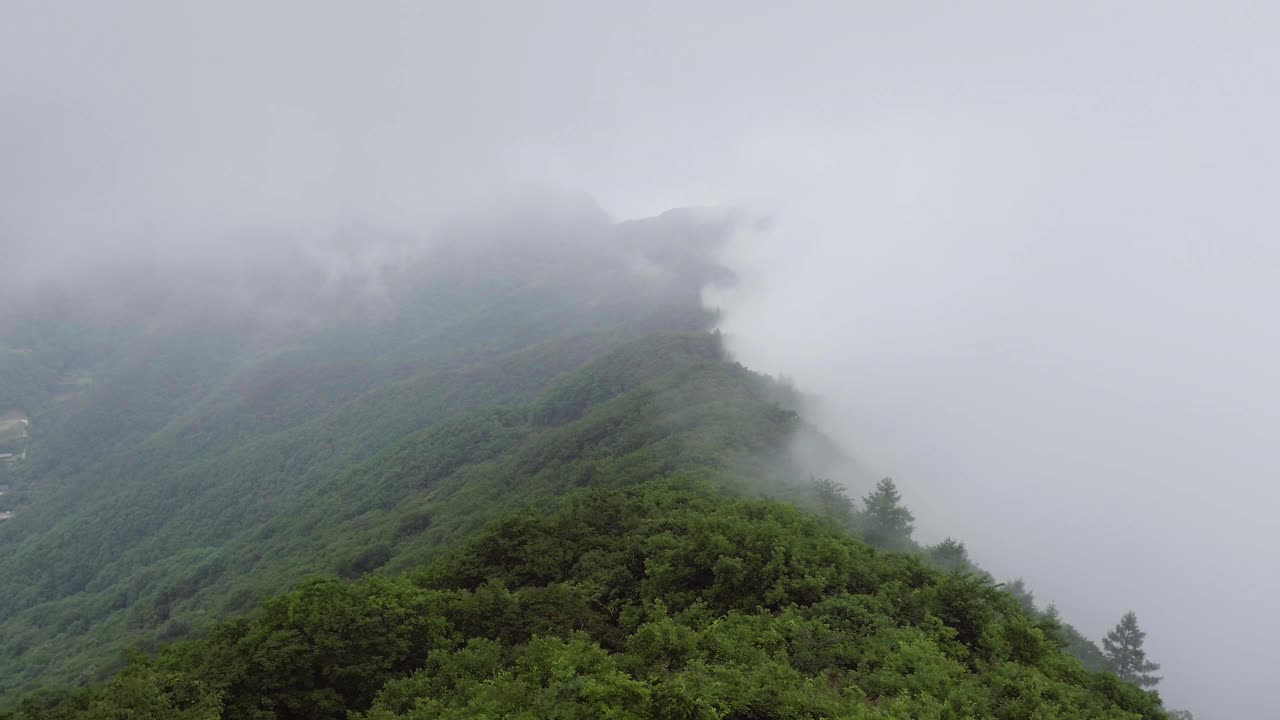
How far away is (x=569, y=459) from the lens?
90.9 meters

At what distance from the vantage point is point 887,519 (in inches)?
1956

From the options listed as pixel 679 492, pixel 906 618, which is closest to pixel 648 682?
pixel 906 618

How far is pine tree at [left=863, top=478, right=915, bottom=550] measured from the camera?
46969 mm

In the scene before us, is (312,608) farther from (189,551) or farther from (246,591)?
(189,551)

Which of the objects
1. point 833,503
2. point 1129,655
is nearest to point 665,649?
point 833,503

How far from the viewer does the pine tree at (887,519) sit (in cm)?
4697

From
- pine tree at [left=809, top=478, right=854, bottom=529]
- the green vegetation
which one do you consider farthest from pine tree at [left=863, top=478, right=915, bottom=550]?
the green vegetation

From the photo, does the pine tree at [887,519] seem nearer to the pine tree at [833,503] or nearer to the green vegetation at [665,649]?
the pine tree at [833,503]

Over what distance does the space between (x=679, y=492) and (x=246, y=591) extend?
76134 mm

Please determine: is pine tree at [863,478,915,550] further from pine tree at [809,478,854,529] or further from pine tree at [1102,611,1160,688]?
pine tree at [1102,611,1160,688]

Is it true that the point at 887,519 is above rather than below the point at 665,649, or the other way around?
above

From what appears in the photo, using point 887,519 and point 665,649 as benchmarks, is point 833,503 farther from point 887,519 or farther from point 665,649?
point 665,649

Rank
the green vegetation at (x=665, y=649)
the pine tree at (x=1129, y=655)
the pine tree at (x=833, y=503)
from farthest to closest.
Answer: the pine tree at (x=1129, y=655), the pine tree at (x=833, y=503), the green vegetation at (x=665, y=649)

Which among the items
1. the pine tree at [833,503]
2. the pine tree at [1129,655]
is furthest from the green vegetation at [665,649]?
the pine tree at [1129,655]
